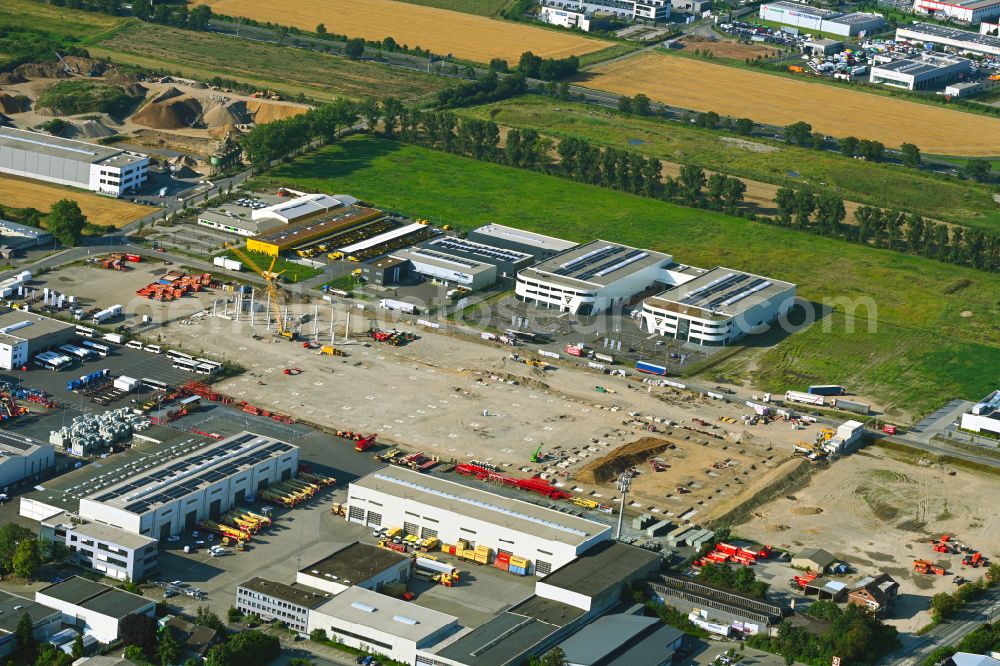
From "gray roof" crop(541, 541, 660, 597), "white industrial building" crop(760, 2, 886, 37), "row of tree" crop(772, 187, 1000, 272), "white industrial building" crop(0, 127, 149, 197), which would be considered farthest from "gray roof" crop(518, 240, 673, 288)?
"white industrial building" crop(760, 2, 886, 37)

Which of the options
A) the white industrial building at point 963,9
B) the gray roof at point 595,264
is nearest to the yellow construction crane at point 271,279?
the gray roof at point 595,264

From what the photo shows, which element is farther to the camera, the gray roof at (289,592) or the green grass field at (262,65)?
the green grass field at (262,65)

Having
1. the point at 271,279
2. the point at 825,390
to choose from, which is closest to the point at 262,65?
the point at 271,279

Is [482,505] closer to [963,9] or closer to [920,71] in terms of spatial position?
[920,71]

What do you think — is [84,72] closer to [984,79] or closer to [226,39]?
[226,39]

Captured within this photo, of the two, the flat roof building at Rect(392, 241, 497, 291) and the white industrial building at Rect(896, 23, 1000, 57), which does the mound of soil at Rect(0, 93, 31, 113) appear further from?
the white industrial building at Rect(896, 23, 1000, 57)

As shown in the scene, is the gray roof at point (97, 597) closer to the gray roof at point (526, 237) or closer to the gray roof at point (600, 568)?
the gray roof at point (600, 568)

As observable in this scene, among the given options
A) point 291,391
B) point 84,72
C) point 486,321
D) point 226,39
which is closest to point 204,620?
point 291,391
